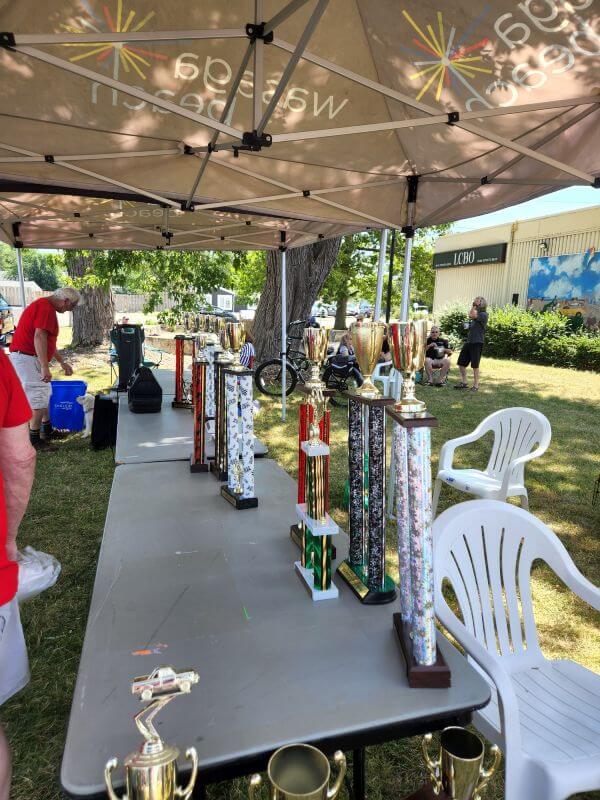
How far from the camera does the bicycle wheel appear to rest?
8789 mm

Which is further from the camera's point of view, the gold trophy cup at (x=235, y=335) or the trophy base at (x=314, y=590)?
the gold trophy cup at (x=235, y=335)

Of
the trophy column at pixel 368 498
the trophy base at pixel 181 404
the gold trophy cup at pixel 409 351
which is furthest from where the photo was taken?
the trophy base at pixel 181 404

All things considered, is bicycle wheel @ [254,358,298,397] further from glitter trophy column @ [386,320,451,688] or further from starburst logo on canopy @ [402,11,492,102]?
glitter trophy column @ [386,320,451,688]

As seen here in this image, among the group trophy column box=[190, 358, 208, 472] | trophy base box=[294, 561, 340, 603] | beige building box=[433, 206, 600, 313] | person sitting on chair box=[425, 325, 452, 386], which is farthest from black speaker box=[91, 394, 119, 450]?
beige building box=[433, 206, 600, 313]

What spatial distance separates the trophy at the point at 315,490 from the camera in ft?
5.31

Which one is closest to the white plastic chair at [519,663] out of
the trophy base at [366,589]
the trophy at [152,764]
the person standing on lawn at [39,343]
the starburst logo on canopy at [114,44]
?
the trophy base at [366,589]

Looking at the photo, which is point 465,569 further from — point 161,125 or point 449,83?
point 161,125

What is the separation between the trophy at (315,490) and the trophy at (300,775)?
654mm

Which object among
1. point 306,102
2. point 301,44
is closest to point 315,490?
point 301,44

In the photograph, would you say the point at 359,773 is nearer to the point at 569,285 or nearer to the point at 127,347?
the point at 127,347

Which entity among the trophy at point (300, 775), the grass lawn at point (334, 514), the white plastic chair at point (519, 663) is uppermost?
the trophy at point (300, 775)

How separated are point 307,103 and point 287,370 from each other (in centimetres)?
601

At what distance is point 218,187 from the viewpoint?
362 centimetres

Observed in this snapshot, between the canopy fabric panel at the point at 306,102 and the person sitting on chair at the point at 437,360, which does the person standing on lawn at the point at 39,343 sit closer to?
the canopy fabric panel at the point at 306,102
